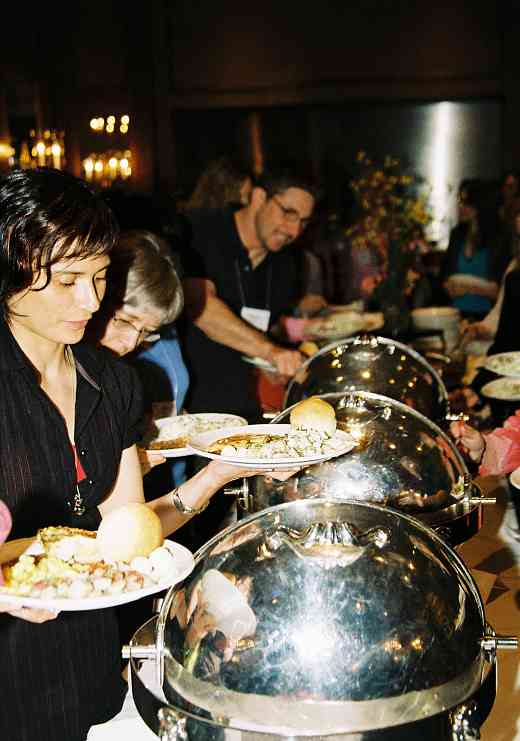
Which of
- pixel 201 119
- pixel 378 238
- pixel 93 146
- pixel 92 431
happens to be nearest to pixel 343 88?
pixel 201 119

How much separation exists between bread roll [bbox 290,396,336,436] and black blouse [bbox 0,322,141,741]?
1.07 ft

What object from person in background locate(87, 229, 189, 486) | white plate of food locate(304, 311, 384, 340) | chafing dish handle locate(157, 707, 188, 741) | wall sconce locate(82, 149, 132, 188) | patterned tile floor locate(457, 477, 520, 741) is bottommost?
patterned tile floor locate(457, 477, 520, 741)

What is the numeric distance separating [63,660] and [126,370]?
49cm

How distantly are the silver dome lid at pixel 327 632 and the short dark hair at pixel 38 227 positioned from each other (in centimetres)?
53

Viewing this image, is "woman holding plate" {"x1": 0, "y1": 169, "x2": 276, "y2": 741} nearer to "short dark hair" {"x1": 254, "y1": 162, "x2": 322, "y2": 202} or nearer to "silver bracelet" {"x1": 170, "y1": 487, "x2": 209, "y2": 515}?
"silver bracelet" {"x1": 170, "y1": 487, "x2": 209, "y2": 515}

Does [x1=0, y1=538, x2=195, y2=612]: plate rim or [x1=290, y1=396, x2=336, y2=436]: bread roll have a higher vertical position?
[x1=290, y1=396, x2=336, y2=436]: bread roll

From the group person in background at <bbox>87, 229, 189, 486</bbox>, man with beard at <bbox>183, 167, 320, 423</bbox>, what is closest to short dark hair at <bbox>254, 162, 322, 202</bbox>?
man with beard at <bbox>183, 167, 320, 423</bbox>

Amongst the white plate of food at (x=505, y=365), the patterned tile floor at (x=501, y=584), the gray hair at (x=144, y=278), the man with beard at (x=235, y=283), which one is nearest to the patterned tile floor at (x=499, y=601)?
the patterned tile floor at (x=501, y=584)

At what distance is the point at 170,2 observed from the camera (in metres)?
6.92

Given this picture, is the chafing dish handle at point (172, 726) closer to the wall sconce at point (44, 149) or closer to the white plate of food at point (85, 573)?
the white plate of food at point (85, 573)

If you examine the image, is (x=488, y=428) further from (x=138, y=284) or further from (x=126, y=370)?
(x=126, y=370)

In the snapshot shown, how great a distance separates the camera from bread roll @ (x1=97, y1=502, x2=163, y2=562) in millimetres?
1039

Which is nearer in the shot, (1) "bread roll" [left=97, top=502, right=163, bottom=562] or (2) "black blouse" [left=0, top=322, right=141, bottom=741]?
(1) "bread roll" [left=97, top=502, right=163, bottom=562]

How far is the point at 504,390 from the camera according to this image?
274cm
